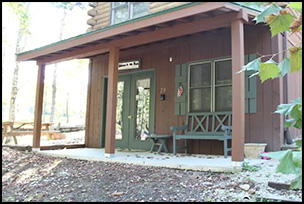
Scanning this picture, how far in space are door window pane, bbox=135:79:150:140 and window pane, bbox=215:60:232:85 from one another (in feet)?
6.10

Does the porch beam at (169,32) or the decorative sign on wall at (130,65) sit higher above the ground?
the porch beam at (169,32)

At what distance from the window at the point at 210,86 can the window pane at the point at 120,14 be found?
9.04ft

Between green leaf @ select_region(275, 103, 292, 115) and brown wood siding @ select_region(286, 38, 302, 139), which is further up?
brown wood siding @ select_region(286, 38, 302, 139)

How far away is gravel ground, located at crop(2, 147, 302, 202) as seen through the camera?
322cm

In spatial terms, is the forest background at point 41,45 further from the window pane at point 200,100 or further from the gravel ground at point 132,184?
the window pane at point 200,100

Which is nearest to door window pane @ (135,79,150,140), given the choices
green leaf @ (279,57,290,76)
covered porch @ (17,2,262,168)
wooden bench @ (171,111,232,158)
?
wooden bench @ (171,111,232,158)

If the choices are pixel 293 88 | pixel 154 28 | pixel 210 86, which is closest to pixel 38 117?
pixel 154 28

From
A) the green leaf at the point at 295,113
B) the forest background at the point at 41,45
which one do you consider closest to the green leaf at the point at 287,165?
the green leaf at the point at 295,113

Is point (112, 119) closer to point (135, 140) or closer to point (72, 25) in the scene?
point (135, 140)

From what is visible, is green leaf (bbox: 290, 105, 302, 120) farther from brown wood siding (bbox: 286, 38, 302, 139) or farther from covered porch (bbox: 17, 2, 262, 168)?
brown wood siding (bbox: 286, 38, 302, 139)

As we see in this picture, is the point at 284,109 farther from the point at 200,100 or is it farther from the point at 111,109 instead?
the point at 200,100

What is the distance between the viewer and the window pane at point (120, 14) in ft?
25.6

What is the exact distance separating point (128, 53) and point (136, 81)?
30.8 inches

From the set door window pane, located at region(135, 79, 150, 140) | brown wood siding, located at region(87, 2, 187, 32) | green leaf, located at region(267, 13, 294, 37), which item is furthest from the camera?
brown wood siding, located at region(87, 2, 187, 32)
